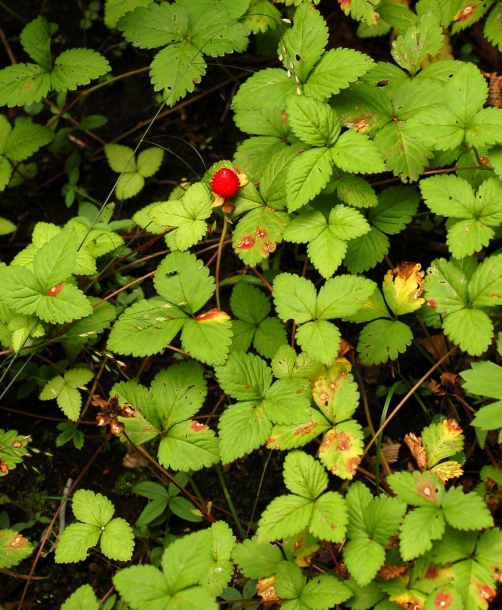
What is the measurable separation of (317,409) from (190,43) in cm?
139

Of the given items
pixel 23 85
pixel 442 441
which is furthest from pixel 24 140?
pixel 442 441

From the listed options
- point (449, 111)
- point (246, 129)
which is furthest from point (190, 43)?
point (449, 111)

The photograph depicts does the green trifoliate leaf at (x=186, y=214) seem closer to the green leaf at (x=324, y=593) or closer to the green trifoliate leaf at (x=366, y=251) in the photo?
the green trifoliate leaf at (x=366, y=251)

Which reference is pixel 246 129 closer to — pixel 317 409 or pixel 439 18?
pixel 439 18

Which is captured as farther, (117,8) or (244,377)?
(117,8)

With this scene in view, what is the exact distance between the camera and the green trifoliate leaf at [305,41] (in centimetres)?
202

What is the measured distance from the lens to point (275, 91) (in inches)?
81.4

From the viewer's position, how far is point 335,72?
2.01 metres

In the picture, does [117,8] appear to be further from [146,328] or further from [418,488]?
[418,488]

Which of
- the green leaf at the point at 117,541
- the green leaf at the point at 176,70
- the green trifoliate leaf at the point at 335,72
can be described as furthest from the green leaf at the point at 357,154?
the green leaf at the point at 117,541

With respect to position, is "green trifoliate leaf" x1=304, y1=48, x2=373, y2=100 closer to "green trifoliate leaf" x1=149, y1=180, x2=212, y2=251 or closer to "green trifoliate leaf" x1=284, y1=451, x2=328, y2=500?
"green trifoliate leaf" x1=149, y1=180, x2=212, y2=251

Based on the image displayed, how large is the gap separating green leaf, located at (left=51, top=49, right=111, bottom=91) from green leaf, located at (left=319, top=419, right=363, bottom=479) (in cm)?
155

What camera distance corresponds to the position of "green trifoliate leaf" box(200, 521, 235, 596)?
179cm

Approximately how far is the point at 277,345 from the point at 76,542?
3.01 ft
